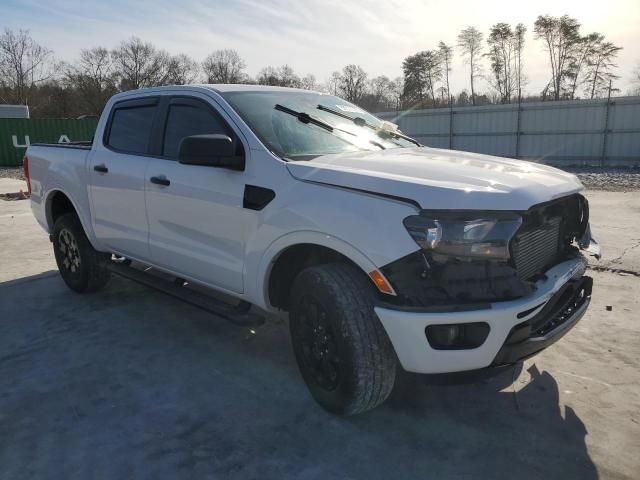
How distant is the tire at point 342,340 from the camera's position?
2533mm

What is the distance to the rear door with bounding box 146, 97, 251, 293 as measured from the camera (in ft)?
10.4

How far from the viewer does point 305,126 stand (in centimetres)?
343

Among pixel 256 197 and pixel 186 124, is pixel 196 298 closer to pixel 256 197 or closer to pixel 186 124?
pixel 256 197

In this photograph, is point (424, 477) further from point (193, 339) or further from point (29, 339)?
point (29, 339)

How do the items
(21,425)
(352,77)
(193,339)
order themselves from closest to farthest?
(21,425), (193,339), (352,77)

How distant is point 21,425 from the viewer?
284 centimetres

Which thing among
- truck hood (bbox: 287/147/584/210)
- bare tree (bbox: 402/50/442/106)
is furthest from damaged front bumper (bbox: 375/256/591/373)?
bare tree (bbox: 402/50/442/106)

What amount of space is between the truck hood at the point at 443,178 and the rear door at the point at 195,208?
20.8 inches

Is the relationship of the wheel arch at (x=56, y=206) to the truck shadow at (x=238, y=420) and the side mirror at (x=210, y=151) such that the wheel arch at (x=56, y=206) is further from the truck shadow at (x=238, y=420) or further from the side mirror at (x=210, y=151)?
the side mirror at (x=210, y=151)

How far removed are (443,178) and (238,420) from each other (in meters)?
1.68

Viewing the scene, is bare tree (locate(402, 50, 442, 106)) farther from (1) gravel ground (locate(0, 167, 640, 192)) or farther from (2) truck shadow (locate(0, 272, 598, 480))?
(2) truck shadow (locate(0, 272, 598, 480))

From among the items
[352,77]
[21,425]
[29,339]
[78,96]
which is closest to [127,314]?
[29,339]

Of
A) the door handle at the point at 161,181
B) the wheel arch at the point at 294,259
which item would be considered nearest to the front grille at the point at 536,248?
the wheel arch at the point at 294,259

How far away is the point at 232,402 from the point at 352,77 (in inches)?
2828
